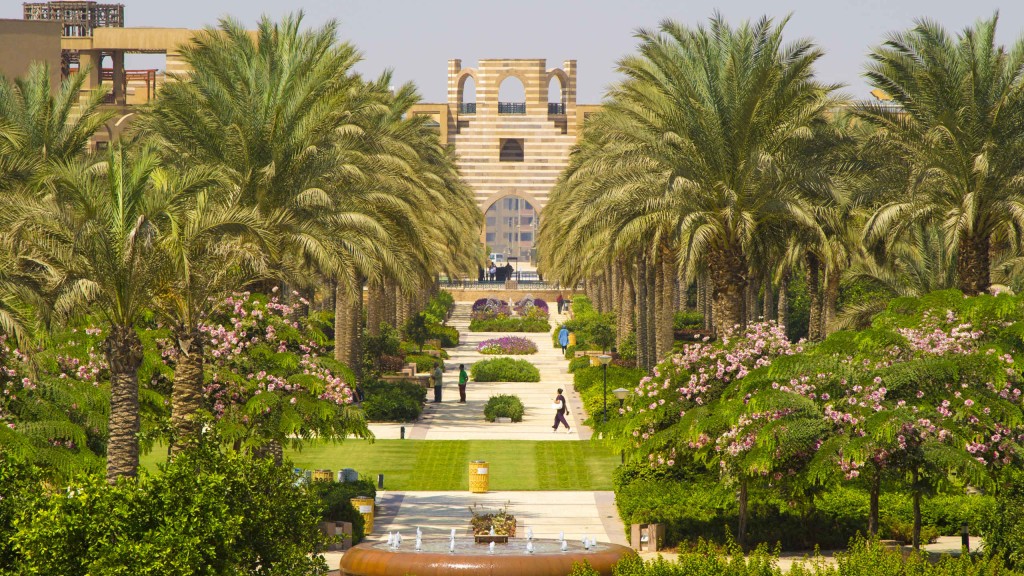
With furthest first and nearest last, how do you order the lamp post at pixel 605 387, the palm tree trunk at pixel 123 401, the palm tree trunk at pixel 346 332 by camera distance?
1. the palm tree trunk at pixel 346 332
2. the lamp post at pixel 605 387
3. the palm tree trunk at pixel 123 401

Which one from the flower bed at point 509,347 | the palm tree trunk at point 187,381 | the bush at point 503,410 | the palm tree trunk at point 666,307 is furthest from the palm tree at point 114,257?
the flower bed at point 509,347

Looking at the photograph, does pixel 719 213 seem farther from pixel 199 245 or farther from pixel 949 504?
pixel 199 245

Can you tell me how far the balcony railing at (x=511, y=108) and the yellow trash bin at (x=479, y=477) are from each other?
289 feet

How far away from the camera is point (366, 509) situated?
81.9ft

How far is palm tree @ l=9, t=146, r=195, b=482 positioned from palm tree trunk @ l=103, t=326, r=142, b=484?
13 mm

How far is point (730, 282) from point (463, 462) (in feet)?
27.6

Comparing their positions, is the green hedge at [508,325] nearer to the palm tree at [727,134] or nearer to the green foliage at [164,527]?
the palm tree at [727,134]

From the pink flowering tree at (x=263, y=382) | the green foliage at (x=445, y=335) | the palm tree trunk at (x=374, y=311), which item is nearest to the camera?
the pink flowering tree at (x=263, y=382)

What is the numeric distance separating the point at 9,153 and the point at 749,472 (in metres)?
16.6

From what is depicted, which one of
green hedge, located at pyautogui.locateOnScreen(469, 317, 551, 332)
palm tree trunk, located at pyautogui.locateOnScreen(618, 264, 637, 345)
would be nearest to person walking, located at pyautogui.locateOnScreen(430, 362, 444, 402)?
palm tree trunk, located at pyautogui.locateOnScreen(618, 264, 637, 345)

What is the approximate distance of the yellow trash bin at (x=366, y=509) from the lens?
2470cm

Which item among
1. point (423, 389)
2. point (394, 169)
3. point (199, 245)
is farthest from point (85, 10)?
point (199, 245)

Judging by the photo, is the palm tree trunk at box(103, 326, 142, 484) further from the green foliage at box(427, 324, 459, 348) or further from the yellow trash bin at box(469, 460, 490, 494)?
the green foliage at box(427, 324, 459, 348)

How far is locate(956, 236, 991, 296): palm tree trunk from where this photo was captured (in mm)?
27438
